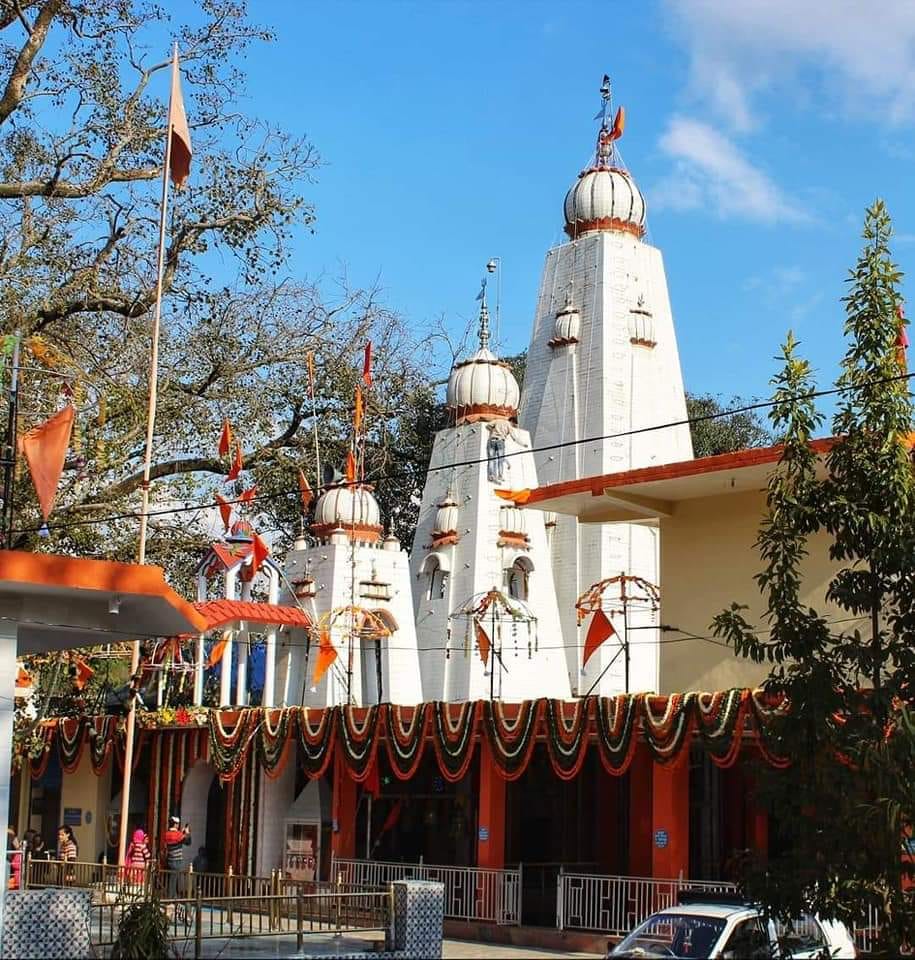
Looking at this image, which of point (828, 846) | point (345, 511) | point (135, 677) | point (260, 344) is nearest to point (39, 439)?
point (135, 677)

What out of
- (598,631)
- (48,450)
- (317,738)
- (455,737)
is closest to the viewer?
(48,450)

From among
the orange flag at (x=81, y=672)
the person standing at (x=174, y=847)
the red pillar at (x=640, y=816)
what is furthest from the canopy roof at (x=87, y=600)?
the orange flag at (x=81, y=672)

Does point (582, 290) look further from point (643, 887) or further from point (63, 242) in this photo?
point (643, 887)

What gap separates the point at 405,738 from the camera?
2423 centimetres

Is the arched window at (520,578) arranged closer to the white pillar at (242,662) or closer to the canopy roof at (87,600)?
the white pillar at (242,662)

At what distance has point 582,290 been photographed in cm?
4325

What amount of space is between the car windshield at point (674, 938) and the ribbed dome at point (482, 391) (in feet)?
87.2

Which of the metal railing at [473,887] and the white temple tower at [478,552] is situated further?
the white temple tower at [478,552]

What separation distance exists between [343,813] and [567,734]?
6688 mm

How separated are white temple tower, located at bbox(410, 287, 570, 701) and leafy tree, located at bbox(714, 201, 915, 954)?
89.2 ft

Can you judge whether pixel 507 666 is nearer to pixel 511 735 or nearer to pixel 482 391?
pixel 482 391

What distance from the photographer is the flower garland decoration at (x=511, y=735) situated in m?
22.2

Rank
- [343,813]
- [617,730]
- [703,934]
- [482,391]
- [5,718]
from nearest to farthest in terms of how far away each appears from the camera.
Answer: [5,718]
[703,934]
[617,730]
[343,813]
[482,391]

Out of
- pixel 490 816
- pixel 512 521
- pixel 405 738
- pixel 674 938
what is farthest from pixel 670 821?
pixel 512 521
